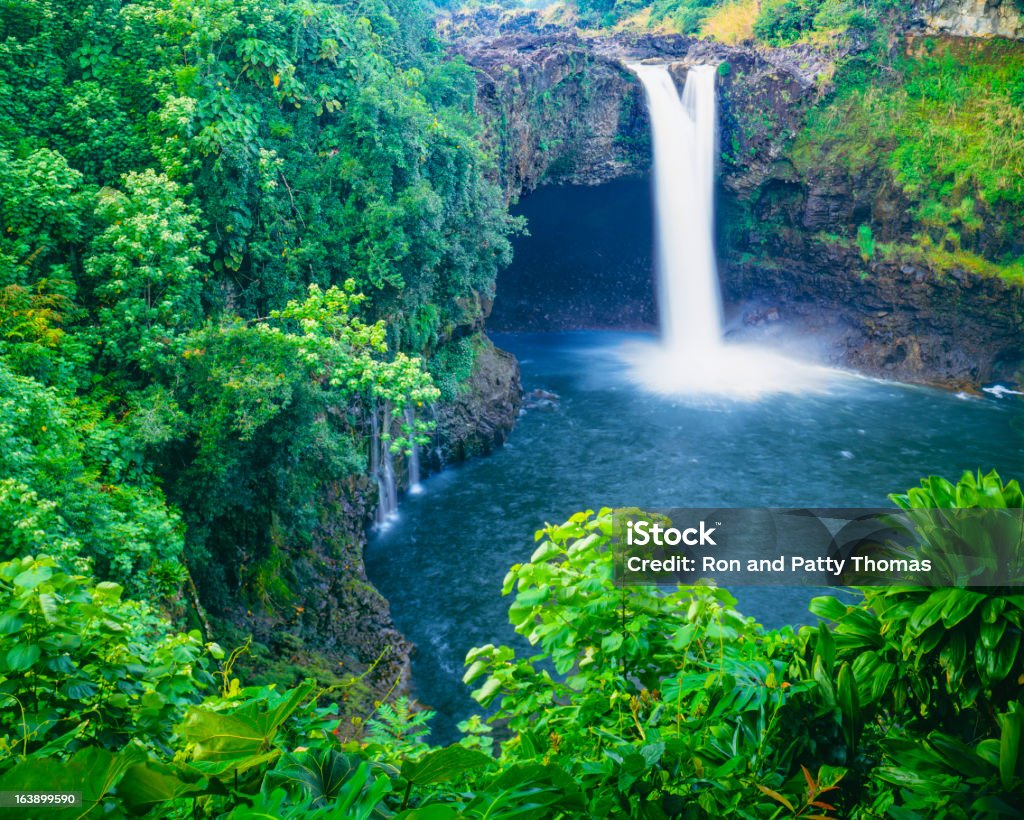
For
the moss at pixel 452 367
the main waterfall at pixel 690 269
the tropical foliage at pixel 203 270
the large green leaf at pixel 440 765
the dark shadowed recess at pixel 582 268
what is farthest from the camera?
the dark shadowed recess at pixel 582 268

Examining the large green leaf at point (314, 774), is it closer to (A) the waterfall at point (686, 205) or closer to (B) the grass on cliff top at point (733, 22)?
(A) the waterfall at point (686, 205)

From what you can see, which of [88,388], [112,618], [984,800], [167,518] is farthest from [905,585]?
[88,388]

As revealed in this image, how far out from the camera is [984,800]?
7.11ft

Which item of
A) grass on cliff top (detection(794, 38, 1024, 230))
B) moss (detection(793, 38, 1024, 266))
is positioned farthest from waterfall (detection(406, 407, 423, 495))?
grass on cliff top (detection(794, 38, 1024, 230))

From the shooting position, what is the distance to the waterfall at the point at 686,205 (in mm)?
25109

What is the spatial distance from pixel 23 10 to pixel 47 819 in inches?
531

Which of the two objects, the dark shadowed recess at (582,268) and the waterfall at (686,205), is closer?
the waterfall at (686,205)

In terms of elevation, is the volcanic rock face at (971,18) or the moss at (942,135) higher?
the volcanic rock face at (971,18)

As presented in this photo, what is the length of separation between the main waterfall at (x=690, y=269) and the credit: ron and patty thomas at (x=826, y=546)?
18893mm

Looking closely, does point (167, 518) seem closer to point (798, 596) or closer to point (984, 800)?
point (984, 800)

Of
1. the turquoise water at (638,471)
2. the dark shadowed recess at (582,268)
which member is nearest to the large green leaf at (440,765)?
the turquoise water at (638,471)

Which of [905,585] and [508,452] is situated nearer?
[905,585]

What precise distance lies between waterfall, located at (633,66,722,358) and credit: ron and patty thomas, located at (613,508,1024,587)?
2370cm

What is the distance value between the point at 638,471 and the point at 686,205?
527 inches
